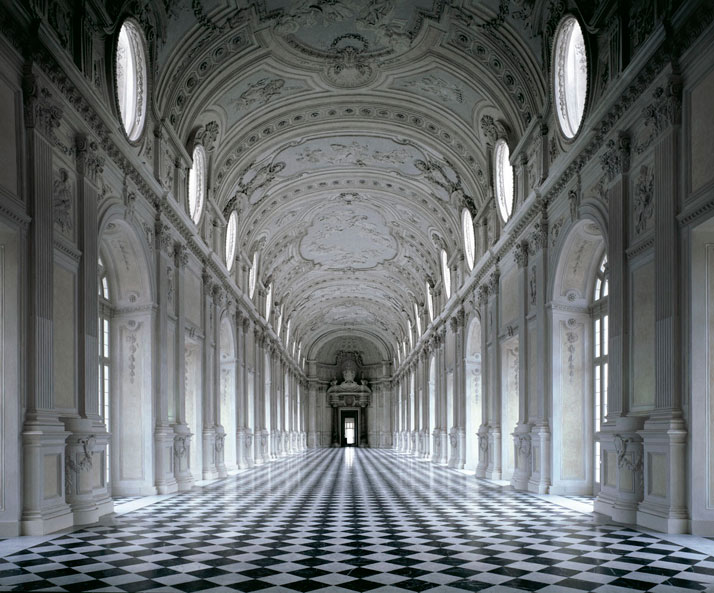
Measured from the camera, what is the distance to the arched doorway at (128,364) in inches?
584

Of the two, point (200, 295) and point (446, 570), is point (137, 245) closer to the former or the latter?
point (200, 295)

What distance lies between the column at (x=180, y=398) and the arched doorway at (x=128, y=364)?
144 cm

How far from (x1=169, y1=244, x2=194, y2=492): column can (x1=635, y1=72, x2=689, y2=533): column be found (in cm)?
1010

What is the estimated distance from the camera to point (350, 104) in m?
21.6

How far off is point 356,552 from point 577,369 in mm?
8373

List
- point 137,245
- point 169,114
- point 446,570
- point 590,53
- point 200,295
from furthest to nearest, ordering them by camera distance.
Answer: point 200,295 → point 169,114 → point 137,245 → point 590,53 → point 446,570

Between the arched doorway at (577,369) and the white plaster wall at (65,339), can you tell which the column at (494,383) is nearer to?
the arched doorway at (577,369)

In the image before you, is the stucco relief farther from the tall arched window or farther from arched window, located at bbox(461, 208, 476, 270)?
the tall arched window

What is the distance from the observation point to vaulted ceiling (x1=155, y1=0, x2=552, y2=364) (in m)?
15.8

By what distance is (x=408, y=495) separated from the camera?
49.8 ft

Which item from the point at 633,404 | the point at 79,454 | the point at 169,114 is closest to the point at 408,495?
the point at 633,404

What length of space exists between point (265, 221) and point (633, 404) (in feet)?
66.1

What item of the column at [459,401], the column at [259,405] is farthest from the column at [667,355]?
the column at [259,405]

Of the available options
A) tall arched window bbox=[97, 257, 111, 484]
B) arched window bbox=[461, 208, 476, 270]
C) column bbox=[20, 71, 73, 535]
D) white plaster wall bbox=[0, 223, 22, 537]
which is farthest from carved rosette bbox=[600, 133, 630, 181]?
arched window bbox=[461, 208, 476, 270]
